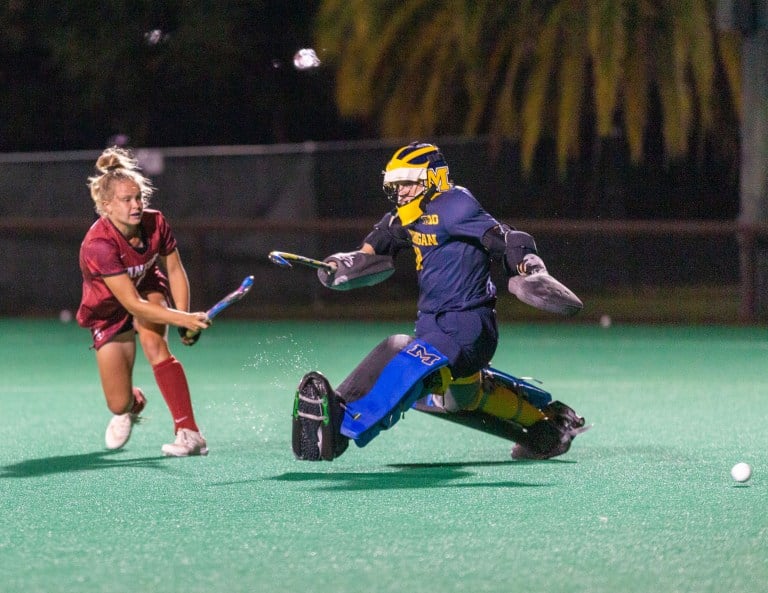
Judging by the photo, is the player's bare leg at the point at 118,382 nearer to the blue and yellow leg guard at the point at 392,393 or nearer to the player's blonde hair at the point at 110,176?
the player's blonde hair at the point at 110,176

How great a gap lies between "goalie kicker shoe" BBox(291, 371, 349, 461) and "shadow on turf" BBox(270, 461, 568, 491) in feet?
0.58

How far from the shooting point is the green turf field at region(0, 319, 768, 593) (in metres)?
5.47

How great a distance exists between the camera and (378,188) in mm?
21125

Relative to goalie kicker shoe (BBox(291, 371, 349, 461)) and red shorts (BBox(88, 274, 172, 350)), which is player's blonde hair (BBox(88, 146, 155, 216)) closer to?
red shorts (BBox(88, 274, 172, 350))

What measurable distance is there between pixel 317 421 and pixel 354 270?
2.93ft

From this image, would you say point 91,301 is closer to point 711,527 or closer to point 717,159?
point 711,527

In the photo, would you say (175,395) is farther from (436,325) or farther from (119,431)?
(436,325)

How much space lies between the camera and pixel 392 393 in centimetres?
733

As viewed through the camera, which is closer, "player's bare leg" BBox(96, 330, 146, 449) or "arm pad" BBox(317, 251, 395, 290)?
"arm pad" BBox(317, 251, 395, 290)

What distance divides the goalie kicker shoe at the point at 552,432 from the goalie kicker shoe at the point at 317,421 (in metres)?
1.17

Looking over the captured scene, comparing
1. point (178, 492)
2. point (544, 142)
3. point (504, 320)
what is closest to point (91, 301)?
point (178, 492)

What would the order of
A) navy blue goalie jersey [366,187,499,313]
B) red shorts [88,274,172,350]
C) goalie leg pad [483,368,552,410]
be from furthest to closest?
red shorts [88,274,172,350] < goalie leg pad [483,368,552,410] < navy blue goalie jersey [366,187,499,313]

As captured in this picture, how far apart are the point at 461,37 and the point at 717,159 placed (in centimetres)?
581

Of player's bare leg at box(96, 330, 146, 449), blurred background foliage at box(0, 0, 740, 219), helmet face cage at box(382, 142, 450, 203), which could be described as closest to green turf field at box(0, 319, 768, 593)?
player's bare leg at box(96, 330, 146, 449)
